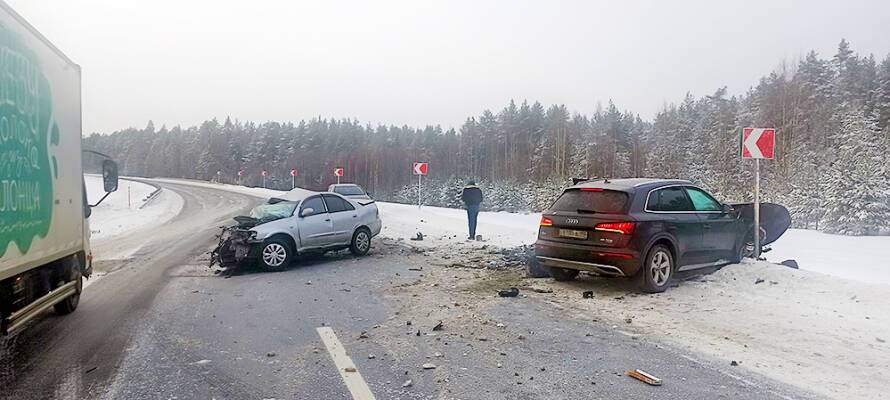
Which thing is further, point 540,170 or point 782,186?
point 540,170

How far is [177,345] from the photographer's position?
557 centimetres

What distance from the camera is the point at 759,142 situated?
9688 millimetres

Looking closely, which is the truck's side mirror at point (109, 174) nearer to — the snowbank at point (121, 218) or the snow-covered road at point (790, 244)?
the snow-covered road at point (790, 244)

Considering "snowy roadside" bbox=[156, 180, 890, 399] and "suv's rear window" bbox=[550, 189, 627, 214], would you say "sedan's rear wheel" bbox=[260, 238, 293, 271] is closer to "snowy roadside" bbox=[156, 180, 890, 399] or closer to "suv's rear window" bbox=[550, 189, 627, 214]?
"snowy roadside" bbox=[156, 180, 890, 399]

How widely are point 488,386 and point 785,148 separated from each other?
50953 millimetres

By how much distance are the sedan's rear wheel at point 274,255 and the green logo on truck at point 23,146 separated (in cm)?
535

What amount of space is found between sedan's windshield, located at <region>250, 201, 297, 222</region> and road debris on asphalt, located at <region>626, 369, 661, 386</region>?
8.14 m

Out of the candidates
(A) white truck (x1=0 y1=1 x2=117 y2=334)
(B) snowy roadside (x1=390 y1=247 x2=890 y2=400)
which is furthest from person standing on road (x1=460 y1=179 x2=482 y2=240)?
(A) white truck (x1=0 y1=1 x2=117 y2=334)

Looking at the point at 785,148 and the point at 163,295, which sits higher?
the point at 785,148

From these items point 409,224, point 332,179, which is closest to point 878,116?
point 409,224

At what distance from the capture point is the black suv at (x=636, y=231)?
25.3 feet

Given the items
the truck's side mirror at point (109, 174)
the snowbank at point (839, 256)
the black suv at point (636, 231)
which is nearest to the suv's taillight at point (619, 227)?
the black suv at point (636, 231)

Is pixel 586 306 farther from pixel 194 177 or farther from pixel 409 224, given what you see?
pixel 194 177

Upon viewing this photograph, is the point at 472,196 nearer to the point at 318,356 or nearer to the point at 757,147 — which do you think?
the point at 757,147
